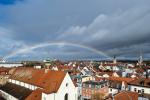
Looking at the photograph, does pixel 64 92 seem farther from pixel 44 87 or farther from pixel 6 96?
pixel 6 96

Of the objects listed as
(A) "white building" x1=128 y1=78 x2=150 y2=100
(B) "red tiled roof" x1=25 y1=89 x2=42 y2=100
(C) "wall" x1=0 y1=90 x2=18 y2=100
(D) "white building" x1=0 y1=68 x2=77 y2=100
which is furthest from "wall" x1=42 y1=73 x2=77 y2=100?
(A) "white building" x1=128 y1=78 x2=150 y2=100

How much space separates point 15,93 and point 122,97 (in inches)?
1163

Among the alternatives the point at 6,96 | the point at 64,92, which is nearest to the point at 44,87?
the point at 64,92

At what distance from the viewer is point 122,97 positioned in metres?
60.8

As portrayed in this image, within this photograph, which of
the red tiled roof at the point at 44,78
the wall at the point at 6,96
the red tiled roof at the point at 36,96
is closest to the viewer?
the red tiled roof at the point at 36,96

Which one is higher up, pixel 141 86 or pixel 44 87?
pixel 44 87

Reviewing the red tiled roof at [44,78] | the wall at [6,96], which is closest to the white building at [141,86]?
the red tiled roof at [44,78]

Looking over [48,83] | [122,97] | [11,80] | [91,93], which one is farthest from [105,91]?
[11,80]

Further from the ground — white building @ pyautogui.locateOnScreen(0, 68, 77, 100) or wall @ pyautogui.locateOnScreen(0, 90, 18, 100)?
white building @ pyautogui.locateOnScreen(0, 68, 77, 100)

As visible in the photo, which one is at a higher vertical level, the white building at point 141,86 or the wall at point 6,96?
the white building at point 141,86

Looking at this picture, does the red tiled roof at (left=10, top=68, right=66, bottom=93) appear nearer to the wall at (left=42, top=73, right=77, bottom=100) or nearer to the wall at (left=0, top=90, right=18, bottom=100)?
the wall at (left=42, top=73, right=77, bottom=100)

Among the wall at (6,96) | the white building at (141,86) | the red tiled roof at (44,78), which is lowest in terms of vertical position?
the wall at (6,96)

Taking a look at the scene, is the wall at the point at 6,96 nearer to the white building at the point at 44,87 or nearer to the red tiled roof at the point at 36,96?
the white building at the point at 44,87

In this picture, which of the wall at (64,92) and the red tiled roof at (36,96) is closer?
the red tiled roof at (36,96)
